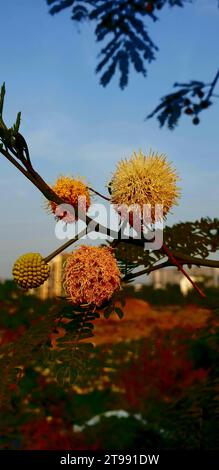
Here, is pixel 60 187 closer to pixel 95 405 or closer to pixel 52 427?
pixel 52 427

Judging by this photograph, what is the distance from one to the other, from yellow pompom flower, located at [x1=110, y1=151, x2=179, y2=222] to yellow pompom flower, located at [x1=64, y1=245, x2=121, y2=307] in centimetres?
18

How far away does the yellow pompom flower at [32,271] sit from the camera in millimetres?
1694

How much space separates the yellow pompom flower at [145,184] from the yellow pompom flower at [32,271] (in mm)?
319

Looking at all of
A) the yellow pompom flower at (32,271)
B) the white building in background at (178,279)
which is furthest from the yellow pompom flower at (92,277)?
the white building in background at (178,279)

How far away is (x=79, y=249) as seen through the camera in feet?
6.09

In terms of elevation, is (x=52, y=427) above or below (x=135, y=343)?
below

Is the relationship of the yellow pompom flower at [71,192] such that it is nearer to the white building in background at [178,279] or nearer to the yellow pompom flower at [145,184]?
the yellow pompom flower at [145,184]

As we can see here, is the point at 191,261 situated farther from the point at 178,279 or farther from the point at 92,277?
the point at 178,279

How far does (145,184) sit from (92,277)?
1.14 ft

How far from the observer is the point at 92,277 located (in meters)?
1.76

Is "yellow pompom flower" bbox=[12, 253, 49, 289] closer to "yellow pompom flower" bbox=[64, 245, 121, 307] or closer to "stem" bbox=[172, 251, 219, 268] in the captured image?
"yellow pompom flower" bbox=[64, 245, 121, 307]
